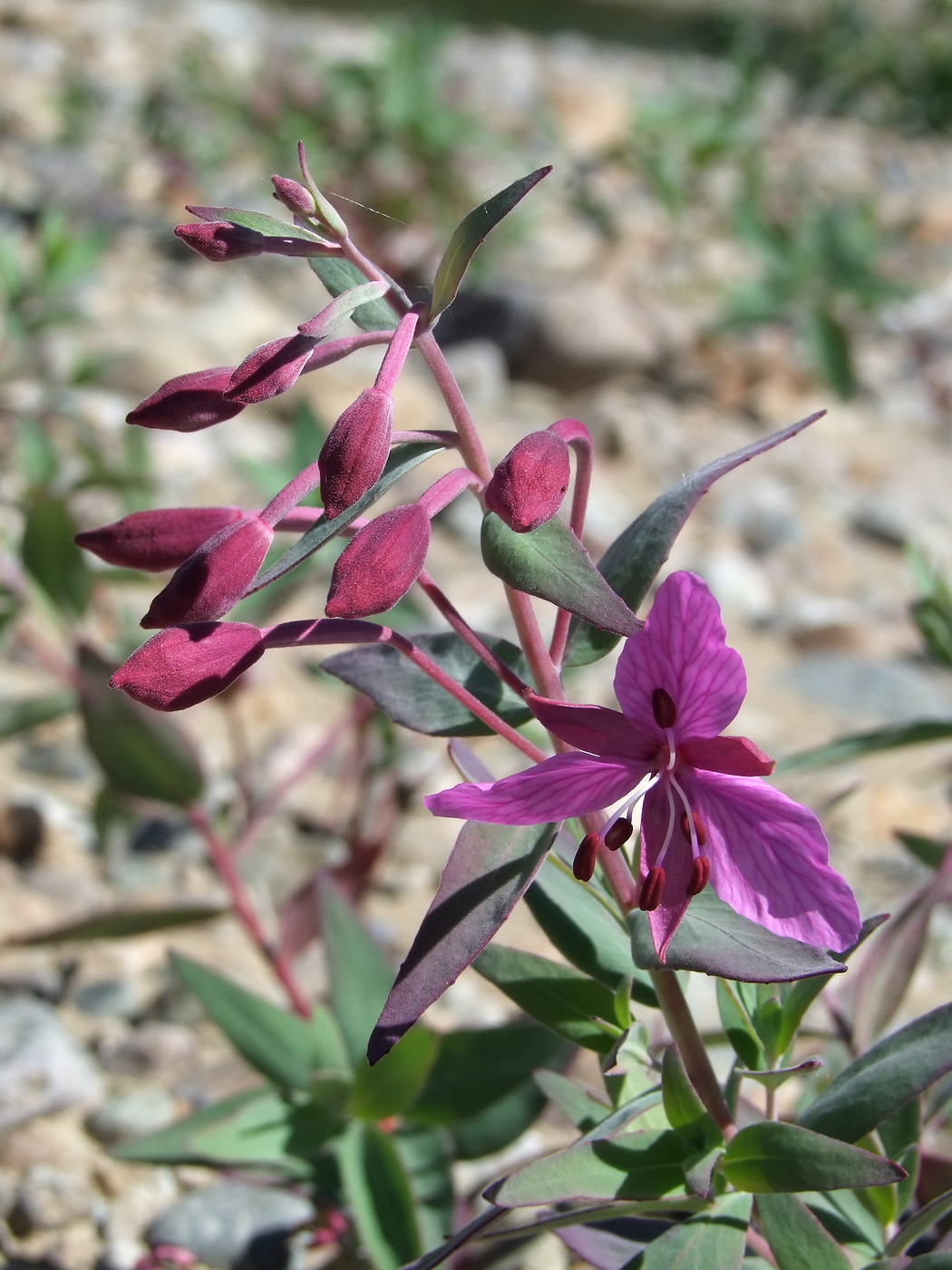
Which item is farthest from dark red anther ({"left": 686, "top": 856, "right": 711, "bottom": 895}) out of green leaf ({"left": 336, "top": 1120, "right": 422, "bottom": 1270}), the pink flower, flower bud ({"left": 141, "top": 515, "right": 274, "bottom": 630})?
green leaf ({"left": 336, "top": 1120, "right": 422, "bottom": 1270})

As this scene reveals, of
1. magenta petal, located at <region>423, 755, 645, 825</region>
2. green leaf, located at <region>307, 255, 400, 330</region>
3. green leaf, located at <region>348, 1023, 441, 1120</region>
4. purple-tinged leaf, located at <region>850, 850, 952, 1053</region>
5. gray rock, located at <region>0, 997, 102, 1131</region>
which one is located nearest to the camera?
magenta petal, located at <region>423, 755, 645, 825</region>

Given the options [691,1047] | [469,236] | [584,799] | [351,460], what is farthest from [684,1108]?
[469,236]

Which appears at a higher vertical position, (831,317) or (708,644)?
(708,644)

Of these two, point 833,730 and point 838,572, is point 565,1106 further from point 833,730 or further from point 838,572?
point 838,572

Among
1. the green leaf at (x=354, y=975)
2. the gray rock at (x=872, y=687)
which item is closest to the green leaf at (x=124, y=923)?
the green leaf at (x=354, y=975)

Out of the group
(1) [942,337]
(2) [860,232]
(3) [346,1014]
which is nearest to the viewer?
(3) [346,1014]

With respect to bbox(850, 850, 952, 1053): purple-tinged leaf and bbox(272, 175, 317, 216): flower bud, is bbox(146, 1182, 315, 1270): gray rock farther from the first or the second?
bbox(272, 175, 317, 216): flower bud

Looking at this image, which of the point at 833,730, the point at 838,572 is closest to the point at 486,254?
the point at 838,572
